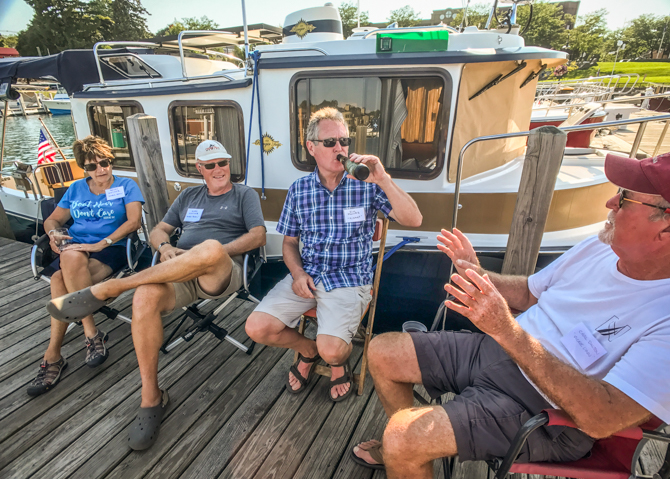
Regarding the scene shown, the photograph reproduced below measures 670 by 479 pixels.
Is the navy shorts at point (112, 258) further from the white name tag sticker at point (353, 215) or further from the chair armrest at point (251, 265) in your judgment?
the white name tag sticker at point (353, 215)

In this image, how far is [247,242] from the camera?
2504 millimetres

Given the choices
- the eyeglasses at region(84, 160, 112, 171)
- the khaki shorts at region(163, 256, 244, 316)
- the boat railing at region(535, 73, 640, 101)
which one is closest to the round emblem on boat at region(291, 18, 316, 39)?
the eyeglasses at region(84, 160, 112, 171)

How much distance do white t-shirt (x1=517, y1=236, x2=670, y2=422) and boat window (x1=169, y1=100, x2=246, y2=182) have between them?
2.60 meters

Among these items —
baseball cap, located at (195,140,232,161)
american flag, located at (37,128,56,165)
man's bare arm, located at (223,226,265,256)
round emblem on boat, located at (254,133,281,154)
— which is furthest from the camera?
american flag, located at (37,128,56,165)

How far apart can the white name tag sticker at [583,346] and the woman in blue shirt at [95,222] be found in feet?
9.14

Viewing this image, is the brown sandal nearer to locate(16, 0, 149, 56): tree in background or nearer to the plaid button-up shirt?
the plaid button-up shirt

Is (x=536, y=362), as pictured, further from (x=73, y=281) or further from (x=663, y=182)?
(x=73, y=281)

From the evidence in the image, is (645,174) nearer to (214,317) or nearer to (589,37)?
(214,317)

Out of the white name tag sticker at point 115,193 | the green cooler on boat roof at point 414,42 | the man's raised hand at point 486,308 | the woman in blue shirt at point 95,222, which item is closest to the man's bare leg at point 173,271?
the woman in blue shirt at point 95,222

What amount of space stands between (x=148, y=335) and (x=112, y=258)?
999mm

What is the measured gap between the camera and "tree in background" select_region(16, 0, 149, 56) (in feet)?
152

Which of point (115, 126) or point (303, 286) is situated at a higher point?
point (115, 126)

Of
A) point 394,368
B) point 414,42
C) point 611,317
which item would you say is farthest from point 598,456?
point 414,42

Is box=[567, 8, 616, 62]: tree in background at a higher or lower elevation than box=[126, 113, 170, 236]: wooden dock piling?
higher
